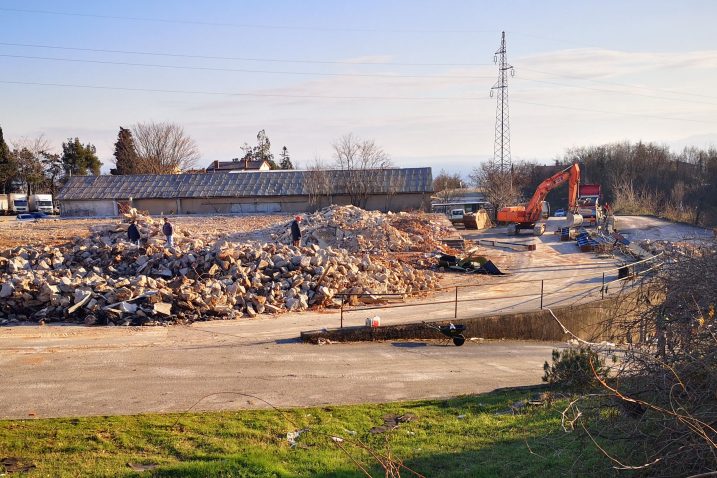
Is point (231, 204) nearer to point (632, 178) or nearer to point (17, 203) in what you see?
point (17, 203)

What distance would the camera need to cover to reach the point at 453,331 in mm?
17734

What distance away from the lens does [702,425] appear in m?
5.77

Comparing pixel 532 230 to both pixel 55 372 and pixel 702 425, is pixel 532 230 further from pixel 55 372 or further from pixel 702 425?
pixel 702 425

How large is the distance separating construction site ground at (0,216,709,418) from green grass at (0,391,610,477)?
1.09 m

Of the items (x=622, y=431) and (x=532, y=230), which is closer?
(x=622, y=431)

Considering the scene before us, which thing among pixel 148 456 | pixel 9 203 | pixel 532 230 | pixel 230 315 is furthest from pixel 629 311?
pixel 9 203

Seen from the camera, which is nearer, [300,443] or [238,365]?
[300,443]

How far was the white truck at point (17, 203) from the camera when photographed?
63.8 m

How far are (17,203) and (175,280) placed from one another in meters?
49.4

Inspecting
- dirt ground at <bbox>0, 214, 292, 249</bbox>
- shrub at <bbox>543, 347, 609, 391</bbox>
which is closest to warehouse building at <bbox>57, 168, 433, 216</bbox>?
dirt ground at <bbox>0, 214, 292, 249</bbox>

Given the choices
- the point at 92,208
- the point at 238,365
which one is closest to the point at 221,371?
the point at 238,365

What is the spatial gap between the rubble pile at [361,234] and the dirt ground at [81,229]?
2910 millimetres

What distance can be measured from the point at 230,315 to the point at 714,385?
16055 millimetres

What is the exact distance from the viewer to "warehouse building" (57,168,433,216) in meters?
52.2
